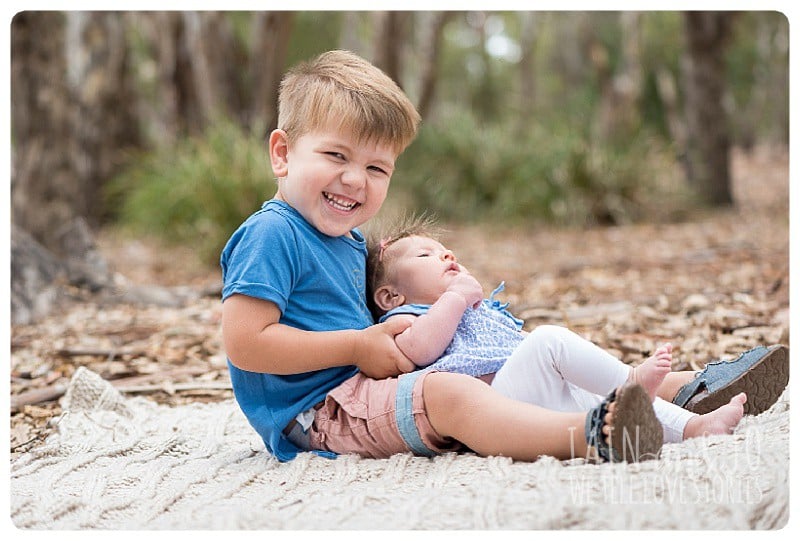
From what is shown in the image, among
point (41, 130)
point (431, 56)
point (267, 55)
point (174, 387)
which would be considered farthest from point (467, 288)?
point (431, 56)

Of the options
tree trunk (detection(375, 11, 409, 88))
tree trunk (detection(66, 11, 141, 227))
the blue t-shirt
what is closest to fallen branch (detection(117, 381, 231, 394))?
the blue t-shirt

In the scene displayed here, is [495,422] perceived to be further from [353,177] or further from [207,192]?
[207,192]

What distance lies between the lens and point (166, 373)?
3.57m

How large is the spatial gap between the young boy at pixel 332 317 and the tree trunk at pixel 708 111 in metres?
7.21

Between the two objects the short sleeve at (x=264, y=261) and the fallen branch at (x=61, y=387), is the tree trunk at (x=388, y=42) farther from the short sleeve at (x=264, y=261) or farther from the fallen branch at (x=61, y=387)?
the short sleeve at (x=264, y=261)

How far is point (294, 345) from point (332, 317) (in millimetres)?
158

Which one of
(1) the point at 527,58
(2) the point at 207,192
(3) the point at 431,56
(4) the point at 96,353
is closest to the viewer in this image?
(4) the point at 96,353

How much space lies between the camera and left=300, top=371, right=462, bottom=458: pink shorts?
2092 millimetres

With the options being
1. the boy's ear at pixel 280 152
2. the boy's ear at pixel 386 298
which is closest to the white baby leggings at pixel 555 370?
the boy's ear at pixel 386 298

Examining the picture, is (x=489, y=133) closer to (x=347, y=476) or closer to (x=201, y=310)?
(x=201, y=310)

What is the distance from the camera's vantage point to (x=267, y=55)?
8836 mm

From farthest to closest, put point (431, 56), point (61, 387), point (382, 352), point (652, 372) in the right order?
1. point (431, 56)
2. point (61, 387)
3. point (382, 352)
4. point (652, 372)

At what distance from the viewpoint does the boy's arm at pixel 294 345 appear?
2.08 meters

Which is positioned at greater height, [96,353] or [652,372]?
[96,353]
